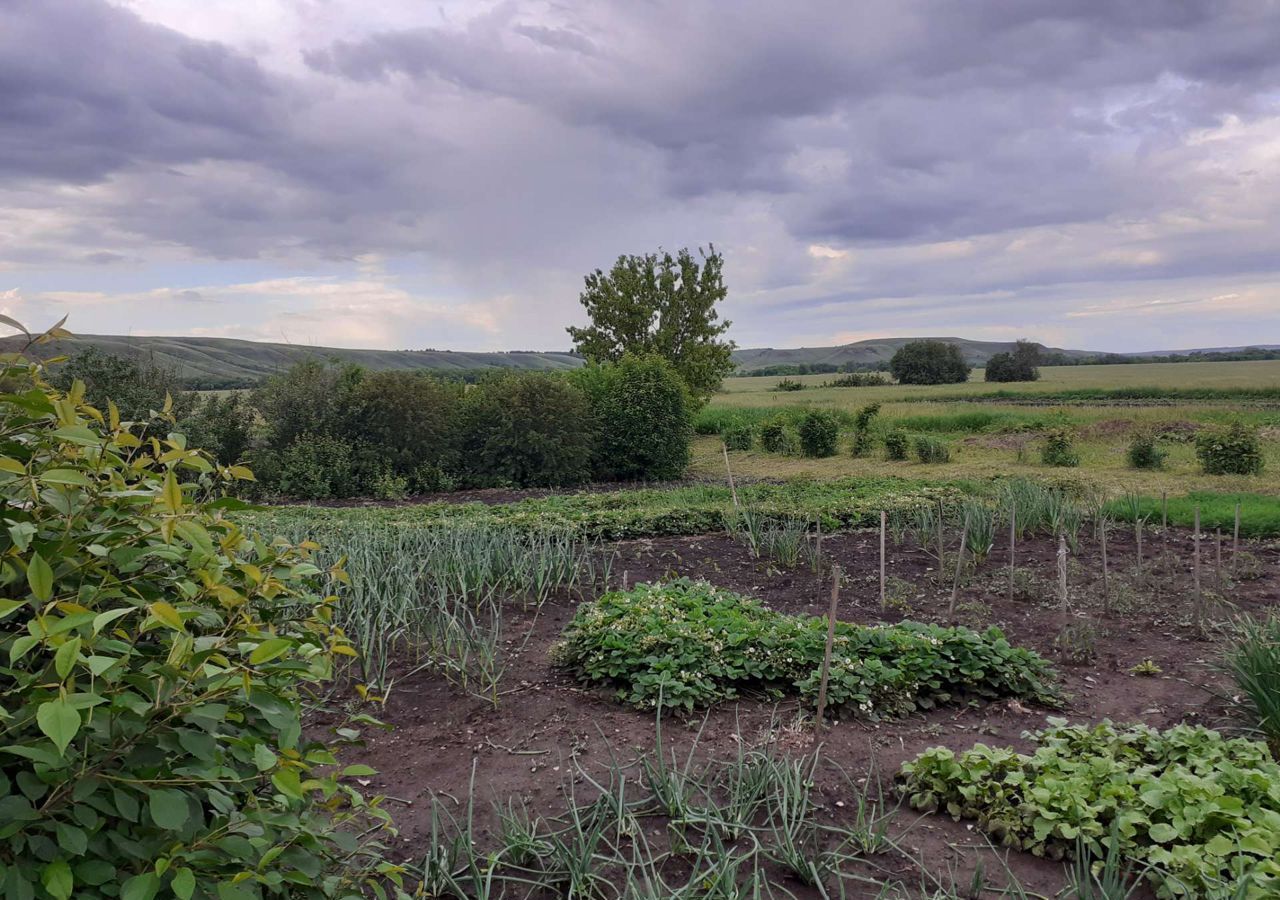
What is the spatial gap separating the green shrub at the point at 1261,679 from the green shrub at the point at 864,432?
1692cm

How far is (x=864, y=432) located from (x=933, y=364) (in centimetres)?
4001

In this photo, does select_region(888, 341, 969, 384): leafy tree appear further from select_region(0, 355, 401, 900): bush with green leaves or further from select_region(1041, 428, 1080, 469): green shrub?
select_region(0, 355, 401, 900): bush with green leaves

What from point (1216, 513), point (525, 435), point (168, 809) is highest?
point (168, 809)

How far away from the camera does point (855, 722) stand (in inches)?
153

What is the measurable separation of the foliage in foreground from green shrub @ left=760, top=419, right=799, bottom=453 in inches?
683

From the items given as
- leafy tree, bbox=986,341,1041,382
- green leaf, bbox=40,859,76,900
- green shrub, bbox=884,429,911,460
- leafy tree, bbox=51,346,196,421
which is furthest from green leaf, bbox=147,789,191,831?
leafy tree, bbox=986,341,1041,382

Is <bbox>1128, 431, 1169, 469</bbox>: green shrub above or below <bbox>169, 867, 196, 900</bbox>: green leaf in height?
below

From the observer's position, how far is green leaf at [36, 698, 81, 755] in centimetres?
105

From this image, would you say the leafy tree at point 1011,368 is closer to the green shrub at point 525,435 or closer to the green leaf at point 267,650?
the green shrub at point 525,435

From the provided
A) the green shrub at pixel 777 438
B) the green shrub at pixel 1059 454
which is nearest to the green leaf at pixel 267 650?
the green shrub at pixel 1059 454

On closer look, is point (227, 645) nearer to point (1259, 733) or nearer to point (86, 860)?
point (86, 860)

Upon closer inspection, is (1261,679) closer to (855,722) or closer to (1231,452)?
(855,722)

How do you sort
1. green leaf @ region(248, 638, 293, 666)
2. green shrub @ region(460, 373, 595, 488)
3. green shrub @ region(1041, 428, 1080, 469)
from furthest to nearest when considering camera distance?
green shrub @ region(1041, 428, 1080, 469), green shrub @ region(460, 373, 595, 488), green leaf @ region(248, 638, 293, 666)

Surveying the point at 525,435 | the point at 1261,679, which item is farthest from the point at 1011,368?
the point at 1261,679
